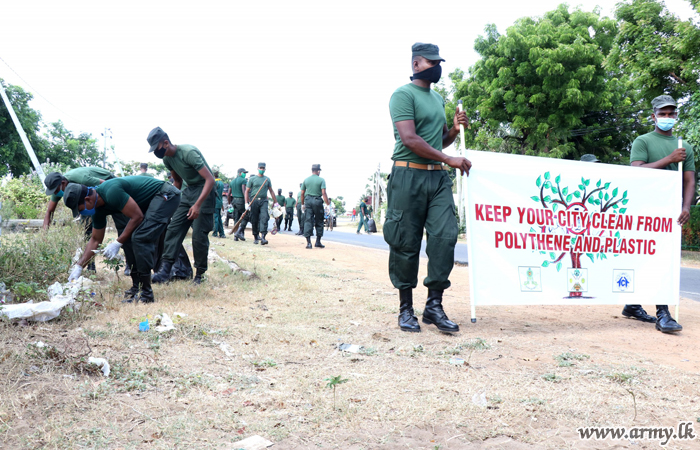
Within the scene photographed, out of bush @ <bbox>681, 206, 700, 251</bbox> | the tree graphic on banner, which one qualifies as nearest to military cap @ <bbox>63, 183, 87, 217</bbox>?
the tree graphic on banner

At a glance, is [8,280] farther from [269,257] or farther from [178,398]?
[269,257]

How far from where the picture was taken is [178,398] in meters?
2.56

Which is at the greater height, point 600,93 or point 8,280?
point 600,93

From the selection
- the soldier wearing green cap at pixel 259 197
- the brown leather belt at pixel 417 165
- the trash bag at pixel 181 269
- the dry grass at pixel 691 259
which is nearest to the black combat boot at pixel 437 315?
the brown leather belt at pixel 417 165

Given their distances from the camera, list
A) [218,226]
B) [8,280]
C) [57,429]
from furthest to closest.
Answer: [218,226] < [8,280] < [57,429]

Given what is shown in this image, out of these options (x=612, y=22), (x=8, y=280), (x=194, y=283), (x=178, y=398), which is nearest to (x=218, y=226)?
(x=194, y=283)

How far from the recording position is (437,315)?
4008 mm

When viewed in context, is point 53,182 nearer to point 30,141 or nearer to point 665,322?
point 665,322

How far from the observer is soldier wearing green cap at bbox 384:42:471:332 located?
12.9ft

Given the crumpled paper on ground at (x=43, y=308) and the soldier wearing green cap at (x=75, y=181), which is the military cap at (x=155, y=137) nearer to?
the soldier wearing green cap at (x=75, y=181)

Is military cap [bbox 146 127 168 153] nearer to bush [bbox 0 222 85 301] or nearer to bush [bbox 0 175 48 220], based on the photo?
bush [bbox 0 222 85 301]

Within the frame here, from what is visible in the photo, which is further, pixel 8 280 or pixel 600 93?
pixel 600 93

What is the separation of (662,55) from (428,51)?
1344 cm

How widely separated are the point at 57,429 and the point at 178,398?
0.55 metres
